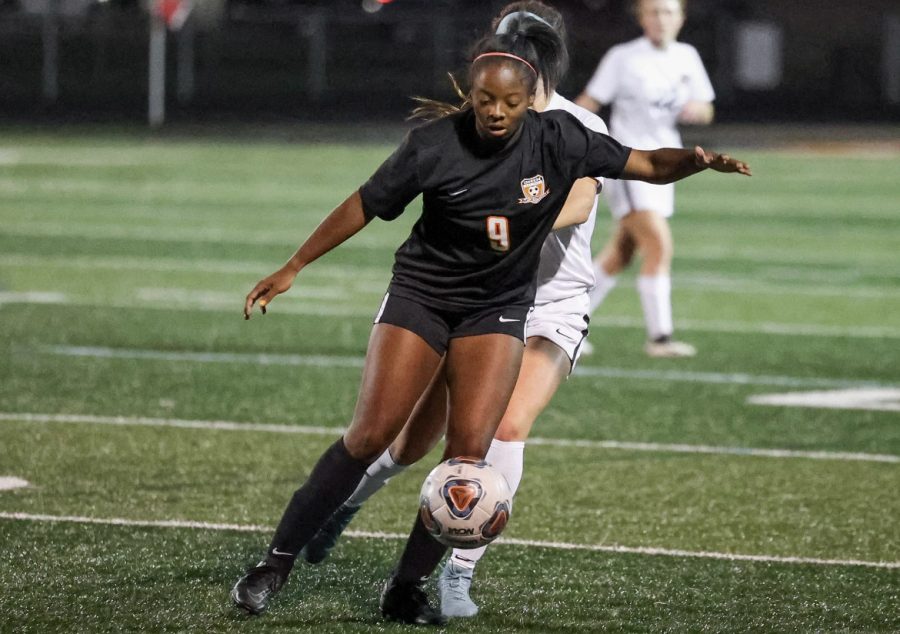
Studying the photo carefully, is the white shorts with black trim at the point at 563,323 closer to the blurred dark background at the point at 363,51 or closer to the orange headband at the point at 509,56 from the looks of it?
the orange headband at the point at 509,56

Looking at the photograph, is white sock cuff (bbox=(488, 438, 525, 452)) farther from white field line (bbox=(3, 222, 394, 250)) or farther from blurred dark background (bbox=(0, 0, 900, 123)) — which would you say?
blurred dark background (bbox=(0, 0, 900, 123))

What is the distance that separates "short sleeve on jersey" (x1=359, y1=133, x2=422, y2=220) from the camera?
5.29m

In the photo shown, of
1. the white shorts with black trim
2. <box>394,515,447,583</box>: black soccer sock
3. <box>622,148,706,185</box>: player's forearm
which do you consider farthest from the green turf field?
<box>622,148,706,185</box>: player's forearm

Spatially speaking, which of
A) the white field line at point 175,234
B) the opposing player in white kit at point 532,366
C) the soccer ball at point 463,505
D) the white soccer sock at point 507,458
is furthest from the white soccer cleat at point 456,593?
the white field line at point 175,234

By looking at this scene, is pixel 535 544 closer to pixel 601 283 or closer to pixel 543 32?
pixel 543 32

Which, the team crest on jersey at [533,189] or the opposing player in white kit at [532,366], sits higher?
the team crest on jersey at [533,189]

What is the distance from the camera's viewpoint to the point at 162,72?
4262 cm

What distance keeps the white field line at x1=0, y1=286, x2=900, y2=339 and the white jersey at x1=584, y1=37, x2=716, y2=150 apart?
1806 millimetres

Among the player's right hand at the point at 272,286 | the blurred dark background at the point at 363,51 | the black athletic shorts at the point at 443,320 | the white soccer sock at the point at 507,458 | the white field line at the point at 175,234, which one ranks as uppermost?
the player's right hand at the point at 272,286

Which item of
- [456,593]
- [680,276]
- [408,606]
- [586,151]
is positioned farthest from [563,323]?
[680,276]

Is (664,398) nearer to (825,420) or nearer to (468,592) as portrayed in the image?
(825,420)

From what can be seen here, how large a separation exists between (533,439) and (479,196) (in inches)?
140

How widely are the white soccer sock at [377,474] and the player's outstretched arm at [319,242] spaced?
68 cm

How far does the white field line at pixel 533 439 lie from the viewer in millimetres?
8328
